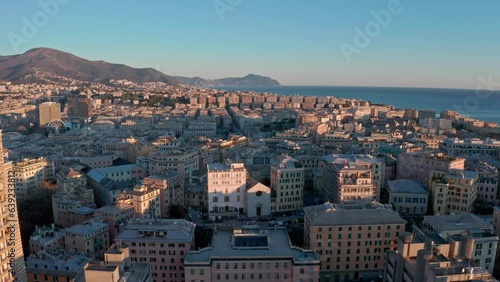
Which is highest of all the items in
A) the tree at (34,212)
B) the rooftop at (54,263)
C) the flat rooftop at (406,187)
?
the flat rooftop at (406,187)

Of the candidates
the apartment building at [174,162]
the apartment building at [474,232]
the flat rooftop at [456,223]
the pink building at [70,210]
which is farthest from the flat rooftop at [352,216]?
the apartment building at [174,162]

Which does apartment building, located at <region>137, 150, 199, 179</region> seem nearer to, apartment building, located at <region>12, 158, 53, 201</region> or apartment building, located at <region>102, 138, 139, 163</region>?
apartment building, located at <region>102, 138, 139, 163</region>

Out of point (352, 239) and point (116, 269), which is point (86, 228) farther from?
point (352, 239)

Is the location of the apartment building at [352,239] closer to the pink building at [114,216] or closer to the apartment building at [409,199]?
the apartment building at [409,199]

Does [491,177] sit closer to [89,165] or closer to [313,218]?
[313,218]

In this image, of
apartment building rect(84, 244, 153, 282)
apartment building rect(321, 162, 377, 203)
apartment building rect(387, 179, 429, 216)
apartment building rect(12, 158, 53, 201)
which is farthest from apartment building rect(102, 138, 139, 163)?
apartment building rect(84, 244, 153, 282)

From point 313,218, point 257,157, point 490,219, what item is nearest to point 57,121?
point 257,157
